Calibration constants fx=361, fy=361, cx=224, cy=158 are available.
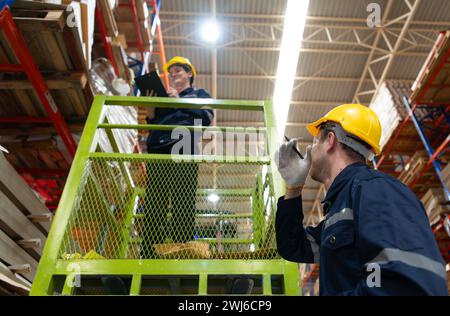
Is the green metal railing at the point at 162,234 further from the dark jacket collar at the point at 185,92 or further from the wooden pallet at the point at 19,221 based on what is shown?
the dark jacket collar at the point at 185,92

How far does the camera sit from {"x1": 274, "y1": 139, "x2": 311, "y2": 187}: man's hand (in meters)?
2.30

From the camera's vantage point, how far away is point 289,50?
8.94m

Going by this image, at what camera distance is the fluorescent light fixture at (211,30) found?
11.5m

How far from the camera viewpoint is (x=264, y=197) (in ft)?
10.9

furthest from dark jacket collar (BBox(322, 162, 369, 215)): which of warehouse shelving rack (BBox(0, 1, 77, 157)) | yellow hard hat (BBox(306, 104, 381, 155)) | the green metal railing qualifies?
warehouse shelving rack (BBox(0, 1, 77, 157))

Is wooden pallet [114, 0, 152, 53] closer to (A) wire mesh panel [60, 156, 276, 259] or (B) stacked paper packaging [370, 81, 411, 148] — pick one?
(A) wire mesh panel [60, 156, 276, 259]

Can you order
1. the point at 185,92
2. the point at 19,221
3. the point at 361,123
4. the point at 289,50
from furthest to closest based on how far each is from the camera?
the point at 289,50 → the point at 185,92 → the point at 19,221 → the point at 361,123

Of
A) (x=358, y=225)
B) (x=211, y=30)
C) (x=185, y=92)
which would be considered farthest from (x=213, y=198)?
(x=211, y=30)

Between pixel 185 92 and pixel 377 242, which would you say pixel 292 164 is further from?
Answer: pixel 185 92

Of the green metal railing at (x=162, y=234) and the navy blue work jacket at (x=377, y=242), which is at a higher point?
the green metal railing at (x=162, y=234)

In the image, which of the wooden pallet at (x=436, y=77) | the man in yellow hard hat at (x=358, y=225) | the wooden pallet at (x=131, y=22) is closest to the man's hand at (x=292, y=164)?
the man in yellow hard hat at (x=358, y=225)

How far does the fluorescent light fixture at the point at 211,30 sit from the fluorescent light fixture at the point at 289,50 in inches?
119

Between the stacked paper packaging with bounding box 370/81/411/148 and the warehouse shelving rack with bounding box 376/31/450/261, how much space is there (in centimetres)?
15

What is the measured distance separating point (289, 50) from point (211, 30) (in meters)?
3.57
